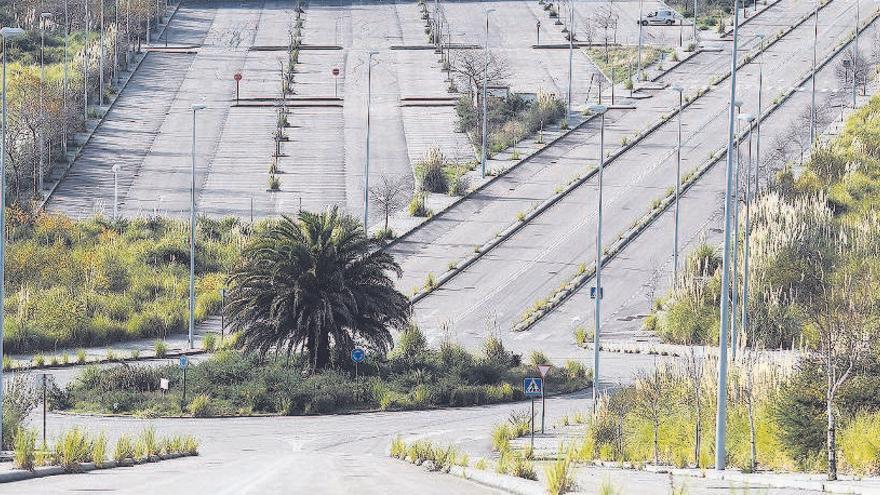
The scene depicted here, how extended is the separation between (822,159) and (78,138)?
129 feet

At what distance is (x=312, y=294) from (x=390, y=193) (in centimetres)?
2657

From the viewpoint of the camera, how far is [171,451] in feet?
115

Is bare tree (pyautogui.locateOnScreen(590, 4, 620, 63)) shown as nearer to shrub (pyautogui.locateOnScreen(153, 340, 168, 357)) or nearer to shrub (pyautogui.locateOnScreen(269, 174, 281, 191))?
shrub (pyautogui.locateOnScreen(269, 174, 281, 191))

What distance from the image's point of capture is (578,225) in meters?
77.9

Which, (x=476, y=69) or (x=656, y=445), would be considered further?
(x=476, y=69)

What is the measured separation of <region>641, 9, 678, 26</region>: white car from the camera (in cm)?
11862

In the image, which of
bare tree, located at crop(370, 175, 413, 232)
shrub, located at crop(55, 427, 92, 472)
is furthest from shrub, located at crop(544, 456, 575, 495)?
bare tree, located at crop(370, 175, 413, 232)

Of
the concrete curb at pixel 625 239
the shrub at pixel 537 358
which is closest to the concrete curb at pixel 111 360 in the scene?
the shrub at pixel 537 358

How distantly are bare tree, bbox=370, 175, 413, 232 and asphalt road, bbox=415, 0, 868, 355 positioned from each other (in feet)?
20.8

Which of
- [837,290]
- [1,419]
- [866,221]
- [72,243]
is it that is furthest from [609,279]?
[1,419]

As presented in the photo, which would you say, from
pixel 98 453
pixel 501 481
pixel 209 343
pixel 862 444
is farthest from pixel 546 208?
pixel 501 481

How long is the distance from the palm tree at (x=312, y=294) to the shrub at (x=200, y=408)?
4.26 m

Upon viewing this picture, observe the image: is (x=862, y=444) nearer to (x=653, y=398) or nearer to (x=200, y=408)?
(x=653, y=398)

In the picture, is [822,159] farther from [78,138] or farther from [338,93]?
[78,138]
